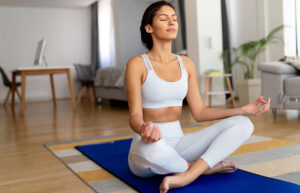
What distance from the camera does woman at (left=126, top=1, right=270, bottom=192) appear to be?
1514mm

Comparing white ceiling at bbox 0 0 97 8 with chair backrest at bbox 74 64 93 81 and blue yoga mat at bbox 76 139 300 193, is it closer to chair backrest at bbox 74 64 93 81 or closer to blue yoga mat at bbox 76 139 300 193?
chair backrest at bbox 74 64 93 81

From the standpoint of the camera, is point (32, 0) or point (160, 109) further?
point (32, 0)

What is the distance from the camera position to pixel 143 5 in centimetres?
866

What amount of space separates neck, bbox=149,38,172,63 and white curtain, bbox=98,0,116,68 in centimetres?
712

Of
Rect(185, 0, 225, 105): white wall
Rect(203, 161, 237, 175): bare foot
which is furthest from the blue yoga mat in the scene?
Rect(185, 0, 225, 105): white wall

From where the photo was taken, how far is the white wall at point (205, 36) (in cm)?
550

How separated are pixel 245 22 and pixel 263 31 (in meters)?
0.52

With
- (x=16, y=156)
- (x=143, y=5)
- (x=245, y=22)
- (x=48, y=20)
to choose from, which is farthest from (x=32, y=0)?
(x=16, y=156)

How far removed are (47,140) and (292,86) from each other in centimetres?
230

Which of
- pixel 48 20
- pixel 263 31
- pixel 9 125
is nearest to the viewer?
pixel 9 125

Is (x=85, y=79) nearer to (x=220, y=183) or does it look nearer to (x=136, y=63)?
(x=136, y=63)

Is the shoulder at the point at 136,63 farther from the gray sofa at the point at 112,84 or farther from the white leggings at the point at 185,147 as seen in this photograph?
the gray sofa at the point at 112,84

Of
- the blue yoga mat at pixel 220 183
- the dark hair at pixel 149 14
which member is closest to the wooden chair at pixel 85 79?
the blue yoga mat at pixel 220 183

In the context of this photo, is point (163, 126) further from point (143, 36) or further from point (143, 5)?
point (143, 5)
